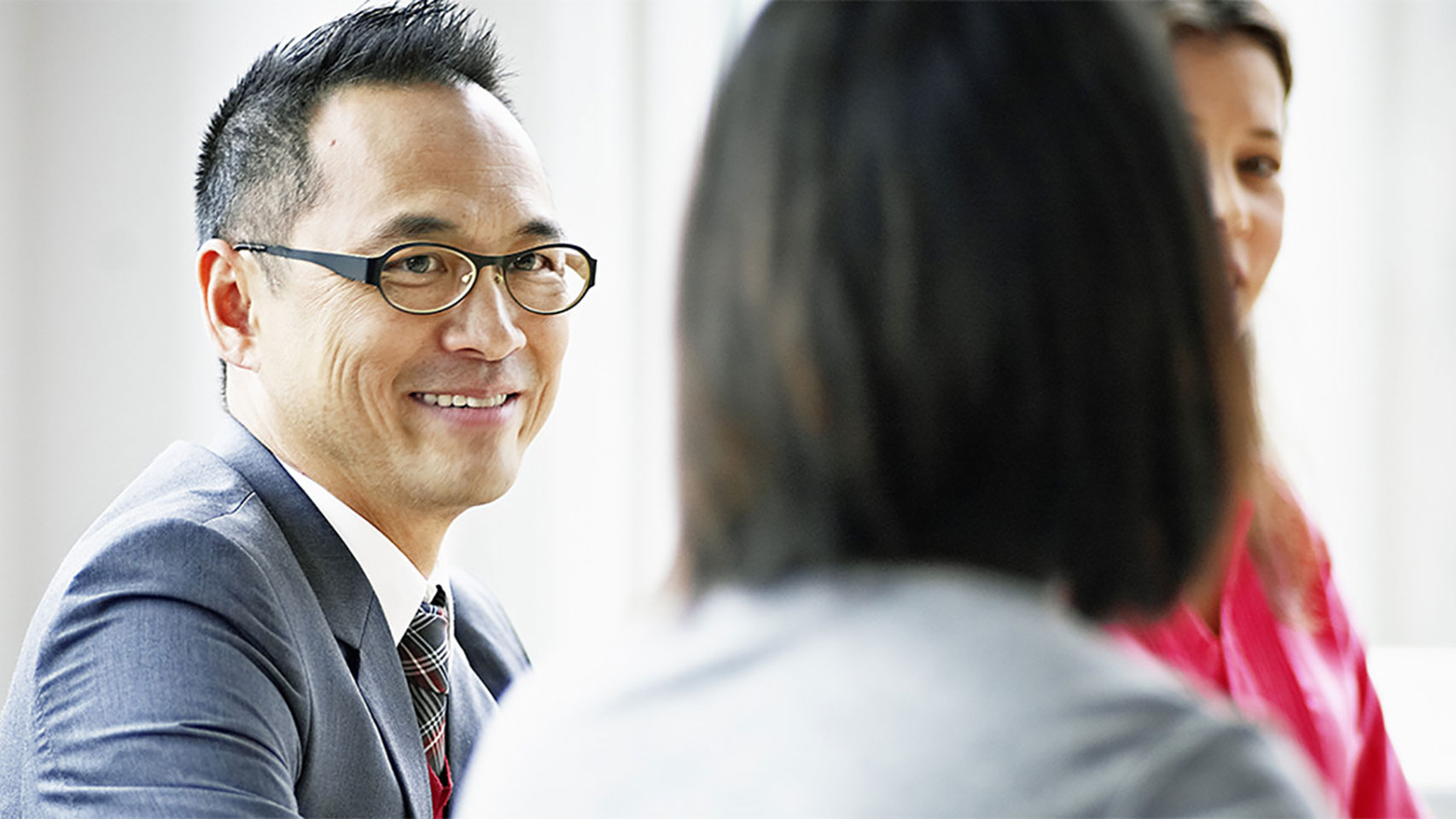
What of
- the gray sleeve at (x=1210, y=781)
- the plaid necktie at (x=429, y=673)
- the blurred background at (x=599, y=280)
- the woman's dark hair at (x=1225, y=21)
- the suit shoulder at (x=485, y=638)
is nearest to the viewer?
the gray sleeve at (x=1210, y=781)

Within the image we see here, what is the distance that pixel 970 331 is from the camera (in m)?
0.60

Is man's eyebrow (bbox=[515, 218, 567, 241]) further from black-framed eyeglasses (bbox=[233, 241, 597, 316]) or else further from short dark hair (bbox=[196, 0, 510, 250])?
short dark hair (bbox=[196, 0, 510, 250])

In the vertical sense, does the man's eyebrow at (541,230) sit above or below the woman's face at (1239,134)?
below

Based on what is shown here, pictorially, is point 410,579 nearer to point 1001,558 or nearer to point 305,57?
point 305,57

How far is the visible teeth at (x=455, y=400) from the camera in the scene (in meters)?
1.53

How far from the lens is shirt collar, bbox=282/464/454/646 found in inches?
58.0

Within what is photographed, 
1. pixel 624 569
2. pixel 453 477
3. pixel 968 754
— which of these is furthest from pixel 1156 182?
pixel 624 569

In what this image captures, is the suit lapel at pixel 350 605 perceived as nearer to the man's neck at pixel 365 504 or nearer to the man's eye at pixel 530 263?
the man's neck at pixel 365 504

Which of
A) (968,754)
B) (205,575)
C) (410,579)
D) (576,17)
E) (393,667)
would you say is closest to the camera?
(968,754)

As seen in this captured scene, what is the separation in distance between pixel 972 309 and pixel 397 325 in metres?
1.01

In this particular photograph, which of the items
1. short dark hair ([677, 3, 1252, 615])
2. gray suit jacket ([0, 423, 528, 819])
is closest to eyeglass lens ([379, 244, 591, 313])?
gray suit jacket ([0, 423, 528, 819])

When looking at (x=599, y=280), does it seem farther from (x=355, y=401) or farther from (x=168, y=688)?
(x=168, y=688)

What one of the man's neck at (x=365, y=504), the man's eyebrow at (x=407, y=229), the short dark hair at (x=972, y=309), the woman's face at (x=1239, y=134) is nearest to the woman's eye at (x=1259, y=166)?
the woman's face at (x=1239, y=134)

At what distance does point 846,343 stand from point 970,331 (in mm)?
53
